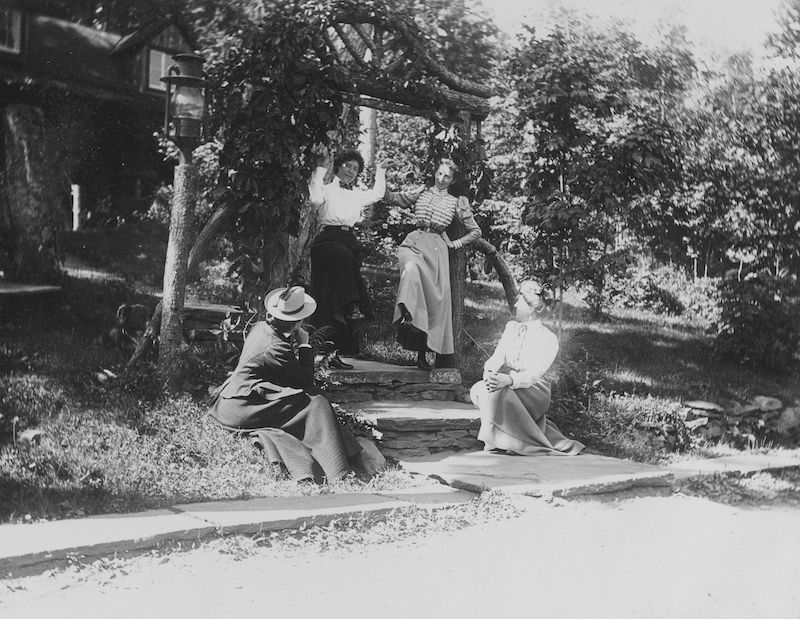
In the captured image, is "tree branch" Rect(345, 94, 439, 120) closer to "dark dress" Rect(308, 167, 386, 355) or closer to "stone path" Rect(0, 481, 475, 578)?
"dark dress" Rect(308, 167, 386, 355)

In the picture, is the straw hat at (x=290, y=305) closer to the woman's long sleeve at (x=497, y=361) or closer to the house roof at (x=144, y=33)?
the woman's long sleeve at (x=497, y=361)

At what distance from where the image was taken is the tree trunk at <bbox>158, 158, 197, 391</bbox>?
6.34 meters

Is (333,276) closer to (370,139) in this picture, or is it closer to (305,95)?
(305,95)

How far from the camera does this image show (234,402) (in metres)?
5.73

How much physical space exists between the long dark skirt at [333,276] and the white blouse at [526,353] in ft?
4.29

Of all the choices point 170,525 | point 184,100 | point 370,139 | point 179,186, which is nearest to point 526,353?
point 179,186

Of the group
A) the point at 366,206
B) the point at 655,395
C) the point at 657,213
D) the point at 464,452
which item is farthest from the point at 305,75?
the point at 657,213

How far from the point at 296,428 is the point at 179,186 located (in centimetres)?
203

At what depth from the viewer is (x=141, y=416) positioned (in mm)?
5672

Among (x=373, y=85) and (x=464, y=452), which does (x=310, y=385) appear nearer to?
(x=464, y=452)

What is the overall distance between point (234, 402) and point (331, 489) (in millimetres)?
929

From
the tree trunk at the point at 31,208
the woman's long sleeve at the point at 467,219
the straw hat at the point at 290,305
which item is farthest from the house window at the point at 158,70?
the woman's long sleeve at the point at 467,219

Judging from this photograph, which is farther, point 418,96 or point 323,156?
point 418,96

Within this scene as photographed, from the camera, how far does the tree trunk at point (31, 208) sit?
6.37 meters
